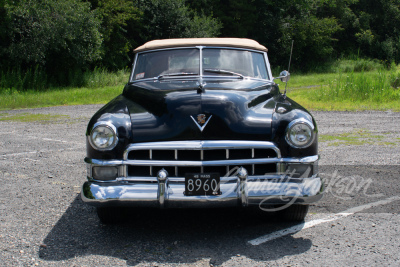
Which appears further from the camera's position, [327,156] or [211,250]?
[327,156]

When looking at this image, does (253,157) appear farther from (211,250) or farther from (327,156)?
(327,156)

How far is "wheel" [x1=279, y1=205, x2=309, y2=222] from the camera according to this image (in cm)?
389

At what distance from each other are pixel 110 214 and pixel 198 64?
6.37ft

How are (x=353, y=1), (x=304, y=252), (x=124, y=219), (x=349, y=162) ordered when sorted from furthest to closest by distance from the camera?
(x=353, y=1) → (x=349, y=162) → (x=124, y=219) → (x=304, y=252)

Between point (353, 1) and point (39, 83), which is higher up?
point (353, 1)

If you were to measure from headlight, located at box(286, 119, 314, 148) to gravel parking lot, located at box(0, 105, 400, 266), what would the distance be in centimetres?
78

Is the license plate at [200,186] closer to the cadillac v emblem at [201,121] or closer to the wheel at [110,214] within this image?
the cadillac v emblem at [201,121]

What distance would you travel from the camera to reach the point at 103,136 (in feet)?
11.8

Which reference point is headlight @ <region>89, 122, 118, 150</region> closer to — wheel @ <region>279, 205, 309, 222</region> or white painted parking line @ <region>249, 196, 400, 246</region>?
white painted parking line @ <region>249, 196, 400, 246</region>

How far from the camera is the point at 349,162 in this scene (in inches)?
248

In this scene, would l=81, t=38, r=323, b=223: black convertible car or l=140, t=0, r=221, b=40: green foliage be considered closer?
l=81, t=38, r=323, b=223: black convertible car

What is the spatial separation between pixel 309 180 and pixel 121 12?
1169 inches

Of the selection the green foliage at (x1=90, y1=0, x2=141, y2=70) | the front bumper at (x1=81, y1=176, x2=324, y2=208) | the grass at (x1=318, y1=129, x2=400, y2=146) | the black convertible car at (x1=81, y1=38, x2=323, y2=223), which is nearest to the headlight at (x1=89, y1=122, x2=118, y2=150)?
the black convertible car at (x1=81, y1=38, x2=323, y2=223)

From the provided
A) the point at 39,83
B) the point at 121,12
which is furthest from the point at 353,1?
the point at 39,83
